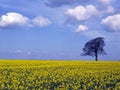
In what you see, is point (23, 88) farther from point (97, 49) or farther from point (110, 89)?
point (97, 49)

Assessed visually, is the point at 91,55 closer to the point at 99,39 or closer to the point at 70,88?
the point at 99,39

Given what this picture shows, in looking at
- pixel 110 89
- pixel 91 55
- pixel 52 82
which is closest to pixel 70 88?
pixel 110 89

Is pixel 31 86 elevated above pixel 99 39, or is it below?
below

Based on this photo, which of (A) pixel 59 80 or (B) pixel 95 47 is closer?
(A) pixel 59 80

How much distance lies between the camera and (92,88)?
17312mm

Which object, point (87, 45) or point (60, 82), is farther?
point (87, 45)

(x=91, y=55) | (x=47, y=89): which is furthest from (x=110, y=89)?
(x=91, y=55)

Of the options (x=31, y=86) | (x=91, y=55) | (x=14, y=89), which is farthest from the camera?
(x=91, y=55)

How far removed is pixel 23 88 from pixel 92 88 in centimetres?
343

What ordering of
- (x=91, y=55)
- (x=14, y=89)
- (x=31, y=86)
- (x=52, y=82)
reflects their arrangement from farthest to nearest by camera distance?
(x=91, y=55) → (x=52, y=82) → (x=31, y=86) → (x=14, y=89)

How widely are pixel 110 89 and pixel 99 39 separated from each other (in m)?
82.3

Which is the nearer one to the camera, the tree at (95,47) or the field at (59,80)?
the field at (59,80)

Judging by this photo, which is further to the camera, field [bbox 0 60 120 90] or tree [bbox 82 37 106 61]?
tree [bbox 82 37 106 61]

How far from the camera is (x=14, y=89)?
54.3 feet
